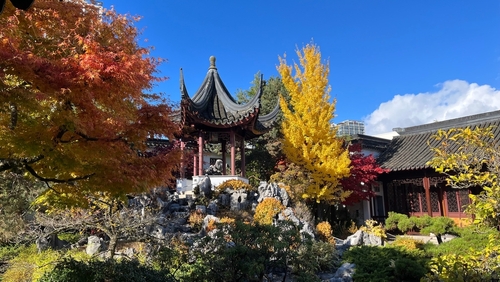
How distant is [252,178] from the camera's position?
17.3 metres

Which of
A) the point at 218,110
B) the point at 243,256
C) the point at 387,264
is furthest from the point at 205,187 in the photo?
the point at 243,256

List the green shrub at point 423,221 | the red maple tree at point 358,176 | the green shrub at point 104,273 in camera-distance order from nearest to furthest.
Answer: the green shrub at point 104,273 < the green shrub at point 423,221 < the red maple tree at point 358,176

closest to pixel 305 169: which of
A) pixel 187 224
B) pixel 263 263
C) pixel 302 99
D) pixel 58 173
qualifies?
pixel 302 99

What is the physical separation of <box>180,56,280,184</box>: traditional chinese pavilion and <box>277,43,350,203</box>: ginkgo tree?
1483 millimetres

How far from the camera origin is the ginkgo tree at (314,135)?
13.2m

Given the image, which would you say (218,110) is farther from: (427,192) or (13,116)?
(13,116)

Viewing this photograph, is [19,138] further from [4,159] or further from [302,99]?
[302,99]

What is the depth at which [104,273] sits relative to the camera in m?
4.88

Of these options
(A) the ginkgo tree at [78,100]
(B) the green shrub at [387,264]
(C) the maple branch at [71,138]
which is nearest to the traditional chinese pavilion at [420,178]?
(B) the green shrub at [387,264]

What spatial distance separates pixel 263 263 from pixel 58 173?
313 centimetres

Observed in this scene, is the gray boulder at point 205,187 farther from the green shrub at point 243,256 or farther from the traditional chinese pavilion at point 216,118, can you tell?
the green shrub at point 243,256

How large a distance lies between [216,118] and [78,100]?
1001 centimetres

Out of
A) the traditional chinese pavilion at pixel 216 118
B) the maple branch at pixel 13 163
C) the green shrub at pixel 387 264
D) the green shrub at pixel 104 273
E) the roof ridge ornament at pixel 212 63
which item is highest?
the roof ridge ornament at pixel 212 63

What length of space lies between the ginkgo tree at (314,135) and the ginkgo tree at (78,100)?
359 inches
